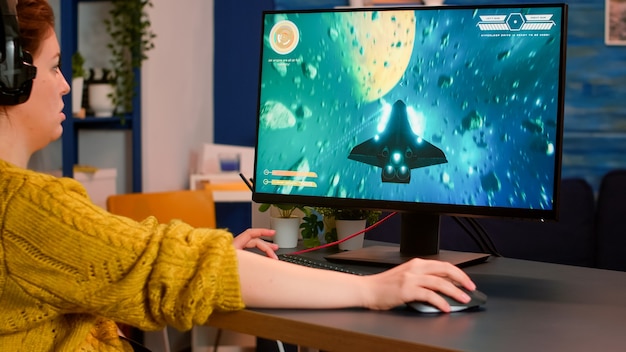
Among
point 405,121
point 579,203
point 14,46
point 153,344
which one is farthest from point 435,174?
point 153,344

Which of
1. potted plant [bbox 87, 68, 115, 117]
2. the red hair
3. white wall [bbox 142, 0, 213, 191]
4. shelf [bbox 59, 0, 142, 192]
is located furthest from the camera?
white wall [bbox 142, 0, 213, 191]

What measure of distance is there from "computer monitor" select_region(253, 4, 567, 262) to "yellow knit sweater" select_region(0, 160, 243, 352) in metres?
0.49

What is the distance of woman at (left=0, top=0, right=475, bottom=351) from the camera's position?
1083mm

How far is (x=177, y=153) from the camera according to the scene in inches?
162

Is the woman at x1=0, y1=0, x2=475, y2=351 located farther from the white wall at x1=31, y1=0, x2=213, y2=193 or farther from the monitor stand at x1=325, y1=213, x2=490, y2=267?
the white wall at x1=31, y1=0, x2=213, y2=193

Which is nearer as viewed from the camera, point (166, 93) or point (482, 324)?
point (482, 324)

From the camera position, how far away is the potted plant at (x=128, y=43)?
3725 mm

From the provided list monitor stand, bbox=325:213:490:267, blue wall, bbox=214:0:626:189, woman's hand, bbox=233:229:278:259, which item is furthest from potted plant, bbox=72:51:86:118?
monitor stand, bbox=325:213:490:267

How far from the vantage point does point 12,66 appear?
116 cm

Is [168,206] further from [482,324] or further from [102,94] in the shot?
[482,324]

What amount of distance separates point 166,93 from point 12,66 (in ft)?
9.51

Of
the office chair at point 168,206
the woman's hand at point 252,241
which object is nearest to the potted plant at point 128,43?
the office chair at point 168,206

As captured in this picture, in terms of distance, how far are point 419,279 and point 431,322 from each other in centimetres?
8

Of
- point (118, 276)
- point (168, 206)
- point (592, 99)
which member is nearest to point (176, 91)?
point (168, 206)
